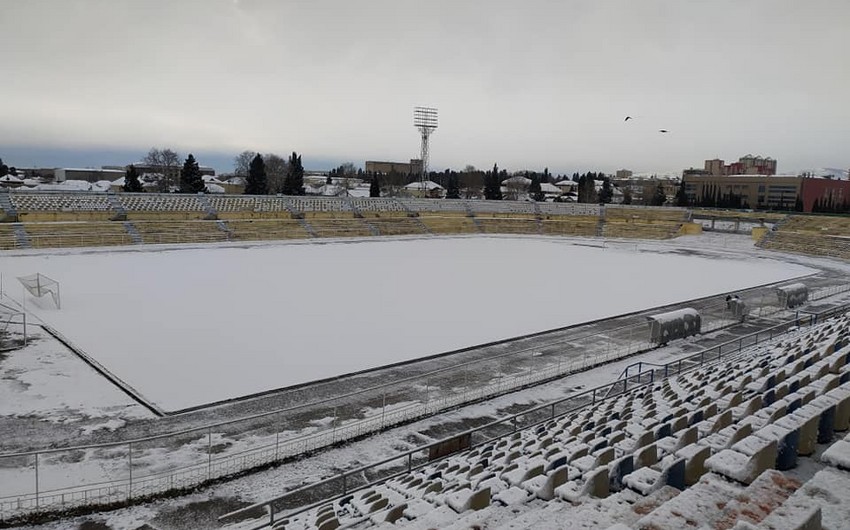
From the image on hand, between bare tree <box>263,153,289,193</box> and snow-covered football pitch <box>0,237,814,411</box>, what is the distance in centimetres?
5907

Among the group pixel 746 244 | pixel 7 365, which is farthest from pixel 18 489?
pixel 746 244

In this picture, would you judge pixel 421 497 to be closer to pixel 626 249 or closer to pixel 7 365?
pixel 7 365

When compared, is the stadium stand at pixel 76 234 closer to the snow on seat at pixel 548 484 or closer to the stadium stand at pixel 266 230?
the stadium stand at pixel 266 230

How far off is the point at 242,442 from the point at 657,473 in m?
8.62

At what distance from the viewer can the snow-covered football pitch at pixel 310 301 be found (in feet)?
53.7

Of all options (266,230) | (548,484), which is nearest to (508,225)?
(266,230)

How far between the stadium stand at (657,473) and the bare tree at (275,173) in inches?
3558

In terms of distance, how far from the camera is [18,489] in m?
9.41

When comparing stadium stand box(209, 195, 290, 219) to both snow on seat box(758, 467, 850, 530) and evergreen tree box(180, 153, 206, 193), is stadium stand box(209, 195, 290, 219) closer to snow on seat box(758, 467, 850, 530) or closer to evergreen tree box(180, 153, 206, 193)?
evergreen tree box(180, 153, 206, 193)

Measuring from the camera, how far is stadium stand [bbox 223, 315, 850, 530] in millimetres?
3783

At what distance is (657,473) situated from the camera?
16.9ft

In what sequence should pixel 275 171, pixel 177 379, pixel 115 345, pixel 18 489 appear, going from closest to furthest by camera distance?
pixel 18 489 < pixel 177 379 < pixel 115 345 < pixel 275 171

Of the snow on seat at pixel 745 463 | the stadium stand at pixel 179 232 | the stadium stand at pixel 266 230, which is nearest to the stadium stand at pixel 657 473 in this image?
the snow on seat at pixel 745 463

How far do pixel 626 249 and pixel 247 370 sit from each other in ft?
138
